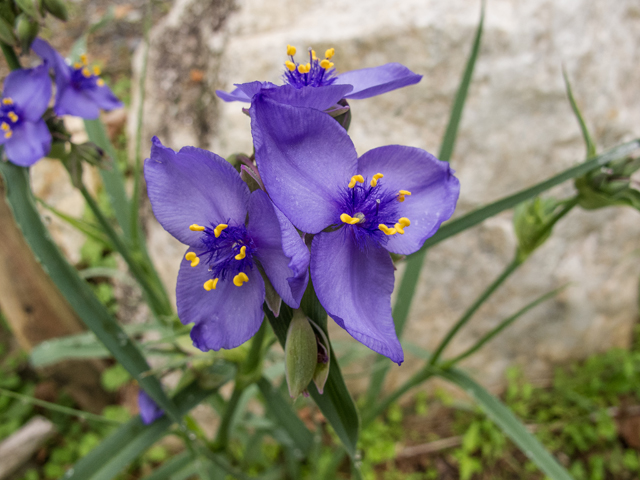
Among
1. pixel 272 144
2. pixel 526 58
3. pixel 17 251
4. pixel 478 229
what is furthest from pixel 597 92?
pixel 17 251

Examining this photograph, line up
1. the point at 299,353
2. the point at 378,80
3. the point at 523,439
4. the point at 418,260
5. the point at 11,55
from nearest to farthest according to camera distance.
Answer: the point at 299,353 → the point at 378,80 → the point at 11,55 → the point at 523,439 → the point at 418,260

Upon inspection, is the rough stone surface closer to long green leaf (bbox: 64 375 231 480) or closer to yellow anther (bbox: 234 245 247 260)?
long green leaf (bbox: 64 375 231 480)

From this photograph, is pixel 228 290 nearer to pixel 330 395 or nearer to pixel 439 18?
pixel 330 395

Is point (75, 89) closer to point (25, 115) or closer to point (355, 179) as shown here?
point (25, 115)

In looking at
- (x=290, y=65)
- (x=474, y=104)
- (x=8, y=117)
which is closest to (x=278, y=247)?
(x=290, y=65)

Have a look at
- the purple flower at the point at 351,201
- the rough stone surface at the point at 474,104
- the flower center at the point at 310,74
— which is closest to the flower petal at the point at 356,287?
the purple flower at the point at 351,201

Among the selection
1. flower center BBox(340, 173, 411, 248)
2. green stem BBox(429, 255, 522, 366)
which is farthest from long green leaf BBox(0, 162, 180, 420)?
green stem BBox(429, 255, 522, 366)
